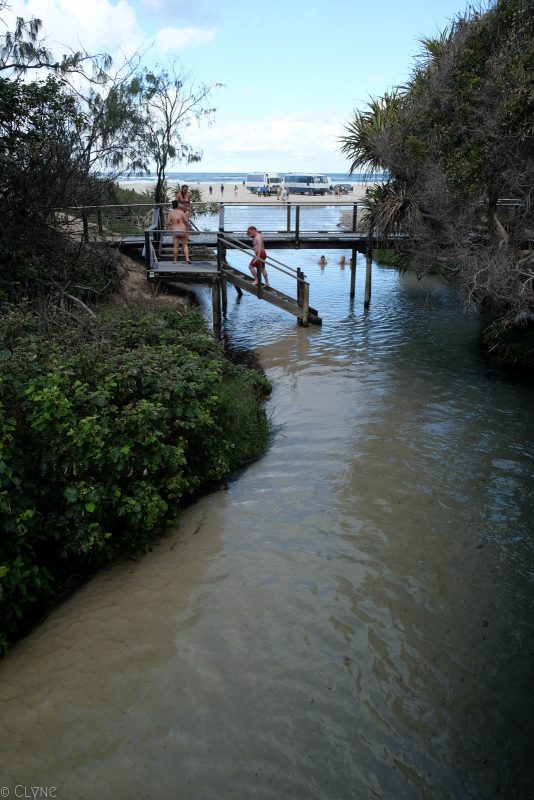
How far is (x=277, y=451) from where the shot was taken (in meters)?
8.76

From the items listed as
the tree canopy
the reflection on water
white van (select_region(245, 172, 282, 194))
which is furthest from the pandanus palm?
white van (select_region(245, 172, 282, 194))

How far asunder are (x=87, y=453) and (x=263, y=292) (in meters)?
10.4

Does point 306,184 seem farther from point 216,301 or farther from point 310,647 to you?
point 310,647

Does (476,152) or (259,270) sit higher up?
(476,152)

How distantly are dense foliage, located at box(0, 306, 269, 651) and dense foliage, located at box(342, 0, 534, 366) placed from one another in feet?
21.2

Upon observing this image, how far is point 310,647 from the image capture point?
197 inches

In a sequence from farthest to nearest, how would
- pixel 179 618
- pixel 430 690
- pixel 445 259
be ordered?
pixel 445 259
pixel 179 618
pixel 430 690

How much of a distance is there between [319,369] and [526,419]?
448cm

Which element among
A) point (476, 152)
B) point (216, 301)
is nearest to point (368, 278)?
point (216, 301)

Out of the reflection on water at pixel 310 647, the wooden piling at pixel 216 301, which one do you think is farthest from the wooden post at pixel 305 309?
the reflection on water at pixel 310 647

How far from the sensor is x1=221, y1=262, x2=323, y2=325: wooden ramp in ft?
49.9

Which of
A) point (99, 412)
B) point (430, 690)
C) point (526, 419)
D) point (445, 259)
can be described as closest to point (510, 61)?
point (445, 259)

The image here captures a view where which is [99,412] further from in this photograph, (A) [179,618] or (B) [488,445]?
(B) [488,445]

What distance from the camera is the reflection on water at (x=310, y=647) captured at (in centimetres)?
400
